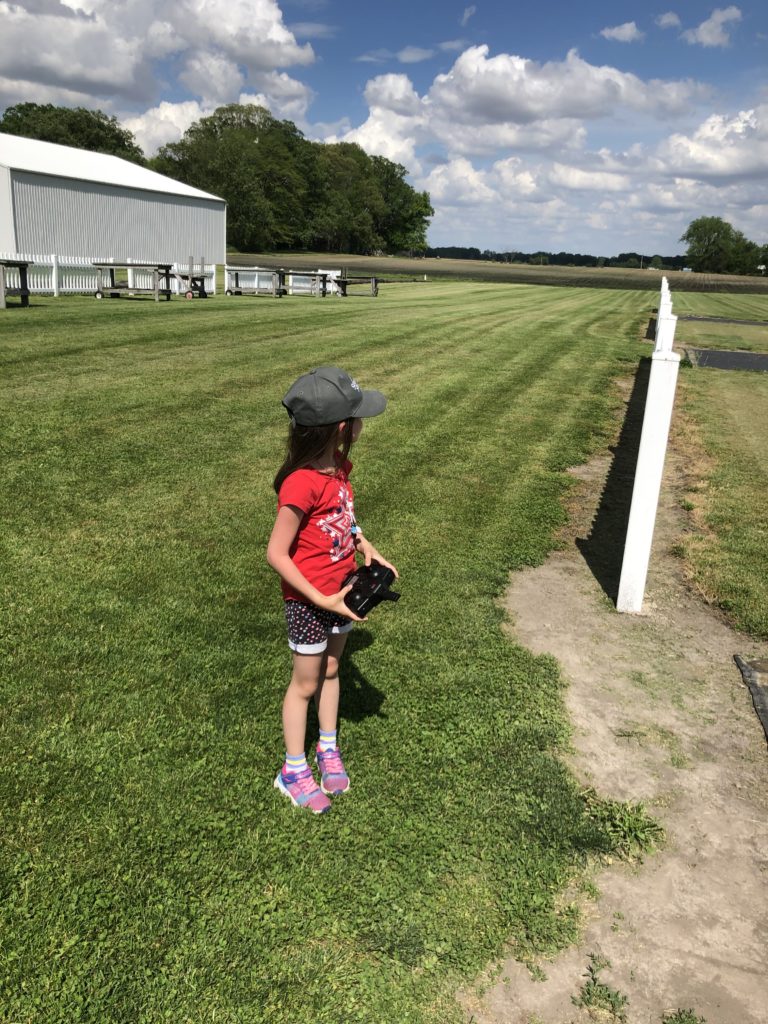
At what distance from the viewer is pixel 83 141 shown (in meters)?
81.8

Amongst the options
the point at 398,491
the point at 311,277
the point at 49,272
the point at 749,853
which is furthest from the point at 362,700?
the point at 311,277

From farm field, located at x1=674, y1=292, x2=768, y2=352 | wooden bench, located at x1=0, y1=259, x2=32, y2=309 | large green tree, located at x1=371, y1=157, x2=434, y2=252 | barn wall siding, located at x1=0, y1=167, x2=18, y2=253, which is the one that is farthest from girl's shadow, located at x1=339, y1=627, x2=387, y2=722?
large green tree, located at x1=371, y1=157, x2=434, y2=252

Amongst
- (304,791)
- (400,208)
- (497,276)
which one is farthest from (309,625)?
(400,208)

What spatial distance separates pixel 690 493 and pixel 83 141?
92213mm

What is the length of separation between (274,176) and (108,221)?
65125 millimetres

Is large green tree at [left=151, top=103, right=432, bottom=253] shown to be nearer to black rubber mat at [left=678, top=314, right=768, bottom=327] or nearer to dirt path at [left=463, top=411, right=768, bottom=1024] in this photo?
black rubber mat at [left=678, top=314, right=768, bottom=327]

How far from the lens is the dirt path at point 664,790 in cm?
229

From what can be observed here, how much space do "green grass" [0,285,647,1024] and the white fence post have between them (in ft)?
2.85

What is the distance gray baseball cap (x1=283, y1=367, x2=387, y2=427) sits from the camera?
103 inches

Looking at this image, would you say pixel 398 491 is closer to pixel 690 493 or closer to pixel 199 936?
pixel 690 493

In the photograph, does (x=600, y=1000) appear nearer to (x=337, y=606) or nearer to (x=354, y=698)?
(x=337, y=606)

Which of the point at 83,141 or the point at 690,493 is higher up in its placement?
the point at 83,141

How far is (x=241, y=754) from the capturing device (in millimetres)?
3182

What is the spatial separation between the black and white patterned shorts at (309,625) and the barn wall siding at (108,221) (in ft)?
116
